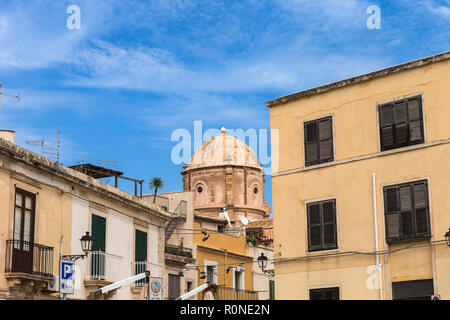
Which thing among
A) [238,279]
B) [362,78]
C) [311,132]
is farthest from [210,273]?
[362,78]

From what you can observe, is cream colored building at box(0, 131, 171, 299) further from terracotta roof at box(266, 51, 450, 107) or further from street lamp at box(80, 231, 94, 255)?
terracotta roof at box(266, 51, 450, 107)

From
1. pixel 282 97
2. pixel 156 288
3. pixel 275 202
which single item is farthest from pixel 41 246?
pixel 282 97

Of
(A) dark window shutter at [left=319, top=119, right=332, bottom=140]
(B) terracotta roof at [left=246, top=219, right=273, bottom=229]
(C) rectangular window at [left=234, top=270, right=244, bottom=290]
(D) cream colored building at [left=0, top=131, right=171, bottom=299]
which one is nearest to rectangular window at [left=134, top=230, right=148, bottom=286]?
(D) cream colored building at [left=0, top=131, right=171, bottom=299]

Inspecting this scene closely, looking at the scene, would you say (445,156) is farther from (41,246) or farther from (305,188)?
(41,246)

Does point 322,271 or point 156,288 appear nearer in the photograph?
point 322,271

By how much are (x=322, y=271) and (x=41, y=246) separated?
9174 millimetres

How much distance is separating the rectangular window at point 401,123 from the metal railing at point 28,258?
37.8 ft

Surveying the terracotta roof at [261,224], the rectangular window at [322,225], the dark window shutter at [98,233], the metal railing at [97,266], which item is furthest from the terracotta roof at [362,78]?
the terracotta roof at [261,224]

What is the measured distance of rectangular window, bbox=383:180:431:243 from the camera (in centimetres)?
2234

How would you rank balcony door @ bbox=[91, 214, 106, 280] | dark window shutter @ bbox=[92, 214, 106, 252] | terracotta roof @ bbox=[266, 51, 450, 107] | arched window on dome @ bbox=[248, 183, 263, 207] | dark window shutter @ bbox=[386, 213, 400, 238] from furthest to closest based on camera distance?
arched window on dome @ bbox=[248, 183, 263, 207] < dark window shutter @ bbox=[92, 214, 106, 252] < balcony door @ bbox=[91, 214, 106, 280] < terracotta roof @ bbox=[266, 51, 450, 107] < dark window shutter @ bbox=[386, 213, 400, 238]

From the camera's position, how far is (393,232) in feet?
74.9

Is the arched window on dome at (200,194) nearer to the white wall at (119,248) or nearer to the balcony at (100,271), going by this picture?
the white wall at (119,248)

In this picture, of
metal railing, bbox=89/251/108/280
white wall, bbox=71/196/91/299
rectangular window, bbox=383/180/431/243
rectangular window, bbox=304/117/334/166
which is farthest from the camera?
metal railing, bbox=89/251/108/280

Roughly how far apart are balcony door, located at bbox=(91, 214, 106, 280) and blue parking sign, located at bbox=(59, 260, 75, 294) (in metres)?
3.56
